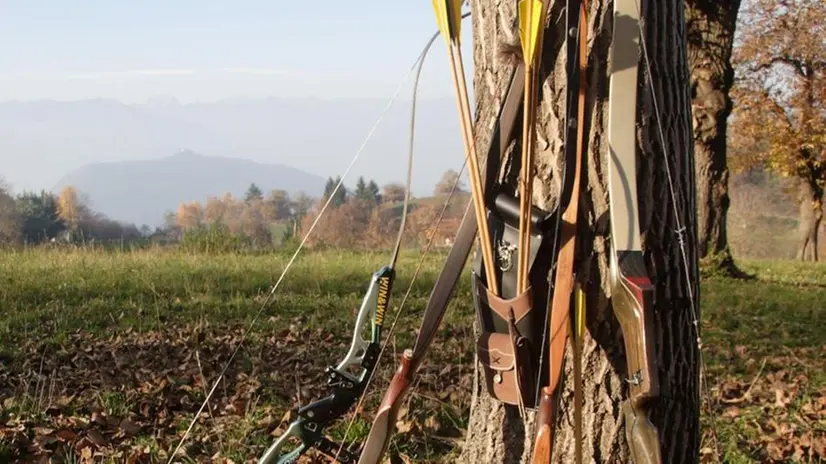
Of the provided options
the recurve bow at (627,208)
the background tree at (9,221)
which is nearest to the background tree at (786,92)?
the background tree at (9,221)

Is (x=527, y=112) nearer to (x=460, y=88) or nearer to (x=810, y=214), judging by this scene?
(x=460, y=88)

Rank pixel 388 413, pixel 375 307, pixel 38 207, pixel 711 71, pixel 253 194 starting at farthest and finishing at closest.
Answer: pixel 253 194, pixel 38 207, pixel 711 71, pixel 375 307, pixel 388 413

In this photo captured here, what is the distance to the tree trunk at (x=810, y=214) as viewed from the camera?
21359 mm

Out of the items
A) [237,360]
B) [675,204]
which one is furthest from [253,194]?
[675,204]

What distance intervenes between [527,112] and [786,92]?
66.8ft

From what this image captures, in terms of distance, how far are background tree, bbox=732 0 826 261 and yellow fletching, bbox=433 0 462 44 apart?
18009mm

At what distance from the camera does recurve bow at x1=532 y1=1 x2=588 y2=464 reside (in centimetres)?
197

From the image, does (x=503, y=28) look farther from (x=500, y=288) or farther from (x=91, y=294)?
(x=91, y=294)

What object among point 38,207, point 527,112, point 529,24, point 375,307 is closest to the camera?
point 529,24

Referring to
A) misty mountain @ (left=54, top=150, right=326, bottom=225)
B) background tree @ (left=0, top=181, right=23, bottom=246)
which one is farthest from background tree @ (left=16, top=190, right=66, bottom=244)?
misty mountain @ (left=54, top=150, right=326, bottom=225)

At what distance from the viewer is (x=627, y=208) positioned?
199 centimetres

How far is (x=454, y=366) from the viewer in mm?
4293

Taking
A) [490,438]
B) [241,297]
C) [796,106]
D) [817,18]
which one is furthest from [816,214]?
[490,438]

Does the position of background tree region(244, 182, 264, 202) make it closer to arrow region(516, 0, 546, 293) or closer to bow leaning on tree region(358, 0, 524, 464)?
bow leaning on tree region(358, 0, 524, 464)
